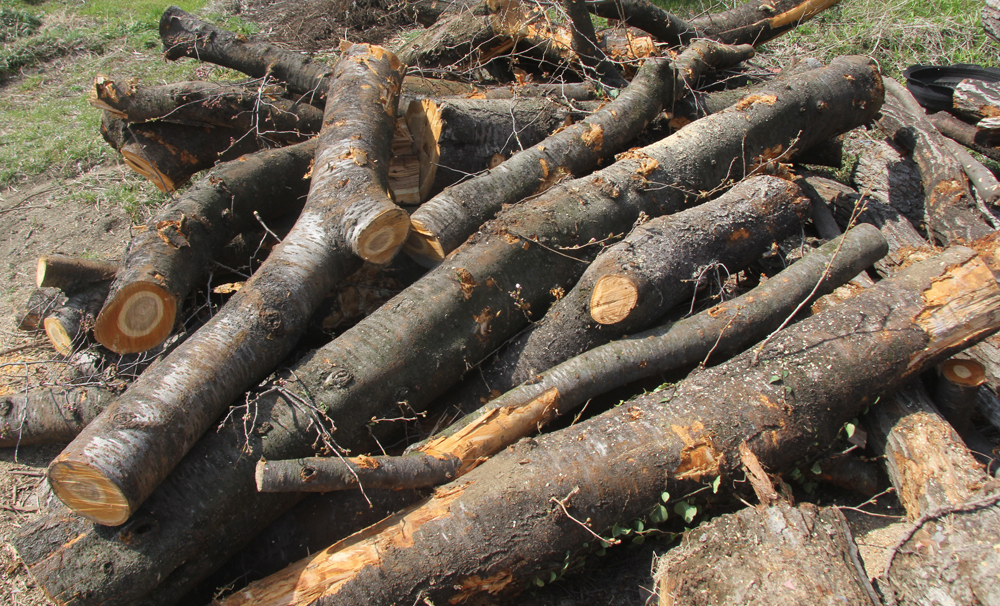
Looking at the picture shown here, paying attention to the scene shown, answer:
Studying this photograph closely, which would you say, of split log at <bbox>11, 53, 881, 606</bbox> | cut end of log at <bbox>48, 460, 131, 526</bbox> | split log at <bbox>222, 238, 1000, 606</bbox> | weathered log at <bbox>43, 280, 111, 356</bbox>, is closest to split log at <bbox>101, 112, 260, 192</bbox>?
weathered log at <bbox>43, 280, 111, 356</bbox>

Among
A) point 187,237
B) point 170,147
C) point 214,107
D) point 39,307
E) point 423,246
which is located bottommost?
point 423,246

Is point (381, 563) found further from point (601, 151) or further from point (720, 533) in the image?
point (601, 151)

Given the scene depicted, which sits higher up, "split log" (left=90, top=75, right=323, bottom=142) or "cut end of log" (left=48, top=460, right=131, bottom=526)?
"split log" (left=90, top=75, right=323, bottom=142)

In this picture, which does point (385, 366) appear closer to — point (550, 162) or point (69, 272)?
point (550, 162)

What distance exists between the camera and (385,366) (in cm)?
264

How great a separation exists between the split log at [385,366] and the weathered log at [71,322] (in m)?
1.27

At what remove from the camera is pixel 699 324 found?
113 inches

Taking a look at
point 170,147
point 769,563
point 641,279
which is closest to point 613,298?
point 641,279

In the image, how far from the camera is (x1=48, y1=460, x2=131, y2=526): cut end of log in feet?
6.72

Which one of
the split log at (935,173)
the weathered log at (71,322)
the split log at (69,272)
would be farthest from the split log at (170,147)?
the split log at (935,173)

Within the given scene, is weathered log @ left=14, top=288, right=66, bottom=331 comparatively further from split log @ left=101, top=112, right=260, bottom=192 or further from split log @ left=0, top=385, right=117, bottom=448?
split log @ left=101, top=112, right=260, bottom=192

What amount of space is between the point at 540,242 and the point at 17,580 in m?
3.04

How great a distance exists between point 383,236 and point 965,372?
305cm

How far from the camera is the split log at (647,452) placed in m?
2.19
